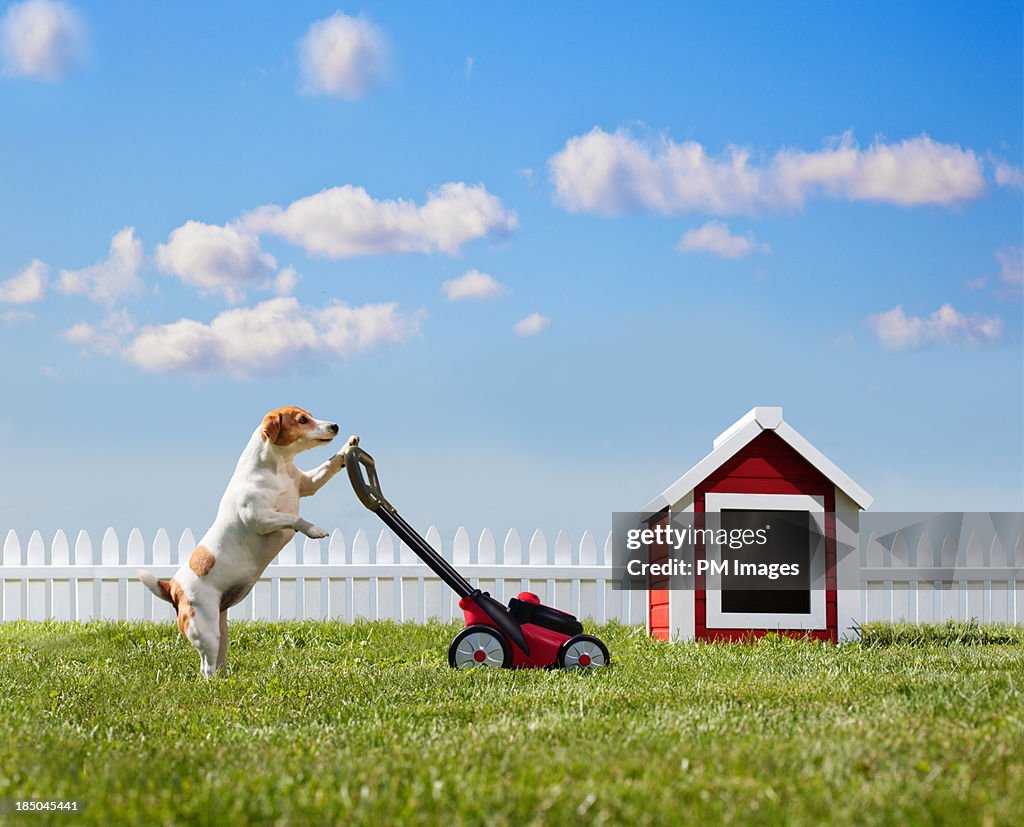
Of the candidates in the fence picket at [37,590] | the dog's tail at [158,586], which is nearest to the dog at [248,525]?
the dog's tail at [158,586]

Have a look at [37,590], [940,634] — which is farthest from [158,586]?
[940,634]

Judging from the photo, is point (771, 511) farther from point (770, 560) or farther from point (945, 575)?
point (945, 575)

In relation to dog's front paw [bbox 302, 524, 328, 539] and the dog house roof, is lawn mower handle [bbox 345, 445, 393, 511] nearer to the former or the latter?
dog's front paw [bbox 302, 524, 328, 539]

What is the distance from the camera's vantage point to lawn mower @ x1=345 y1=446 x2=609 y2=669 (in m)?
7.16

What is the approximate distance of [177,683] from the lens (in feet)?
22.5

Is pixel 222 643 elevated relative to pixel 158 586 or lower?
lower

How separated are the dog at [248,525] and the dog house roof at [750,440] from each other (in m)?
3.28

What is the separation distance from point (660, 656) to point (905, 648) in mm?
2181

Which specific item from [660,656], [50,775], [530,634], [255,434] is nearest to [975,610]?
[660,656]

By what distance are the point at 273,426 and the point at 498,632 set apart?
206 centimetres

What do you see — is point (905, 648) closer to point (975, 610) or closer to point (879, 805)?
point (975, 610)

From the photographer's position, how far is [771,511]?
937 cm

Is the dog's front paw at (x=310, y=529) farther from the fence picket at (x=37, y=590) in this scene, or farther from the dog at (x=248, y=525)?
the fence picket at (x=37, y=590)

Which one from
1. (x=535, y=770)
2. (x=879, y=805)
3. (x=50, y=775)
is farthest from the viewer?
(x=50, y=775)
